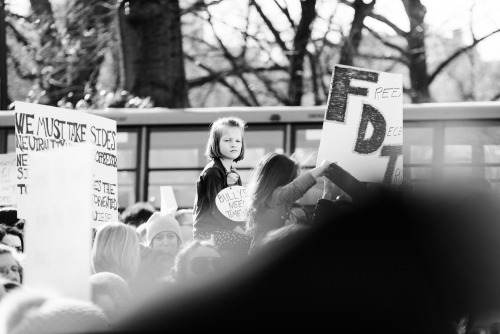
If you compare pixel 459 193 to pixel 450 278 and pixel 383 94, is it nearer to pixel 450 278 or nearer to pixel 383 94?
pixel 450 278

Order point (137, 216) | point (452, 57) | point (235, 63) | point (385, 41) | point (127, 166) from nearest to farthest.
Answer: point (137, 216)
point (127, 166)
point (452, 57)
point (385, 41)
point (235, 63)

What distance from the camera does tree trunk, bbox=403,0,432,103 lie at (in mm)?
19828

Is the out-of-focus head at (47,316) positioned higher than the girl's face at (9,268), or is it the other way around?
the out-of-focus head at (47,316)

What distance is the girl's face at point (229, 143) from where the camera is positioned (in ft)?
19.3

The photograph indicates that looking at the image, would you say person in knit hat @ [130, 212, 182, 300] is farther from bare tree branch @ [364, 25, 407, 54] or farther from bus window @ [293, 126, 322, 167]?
bare tree branch @ [364, 25, 407, 54]

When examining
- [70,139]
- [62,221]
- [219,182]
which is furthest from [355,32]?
[62,221]

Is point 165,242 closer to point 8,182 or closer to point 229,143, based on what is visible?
point 229,143

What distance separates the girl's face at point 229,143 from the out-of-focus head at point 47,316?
12.7 feet

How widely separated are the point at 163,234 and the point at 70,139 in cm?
95

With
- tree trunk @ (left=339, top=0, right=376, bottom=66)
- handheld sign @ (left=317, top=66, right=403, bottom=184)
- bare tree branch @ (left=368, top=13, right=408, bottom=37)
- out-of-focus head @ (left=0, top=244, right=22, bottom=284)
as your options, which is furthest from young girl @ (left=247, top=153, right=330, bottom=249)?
bare tree branch @ (left=368, top=13, right=408, bottom=37)

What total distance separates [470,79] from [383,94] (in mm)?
18975

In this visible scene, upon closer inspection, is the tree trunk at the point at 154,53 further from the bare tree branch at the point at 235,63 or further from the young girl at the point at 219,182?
the young girl at the point at 219,182

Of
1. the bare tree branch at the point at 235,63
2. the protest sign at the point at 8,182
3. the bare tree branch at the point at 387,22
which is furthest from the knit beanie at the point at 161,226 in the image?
the bare tree branch at the point at 235,63

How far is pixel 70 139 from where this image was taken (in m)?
6.87
